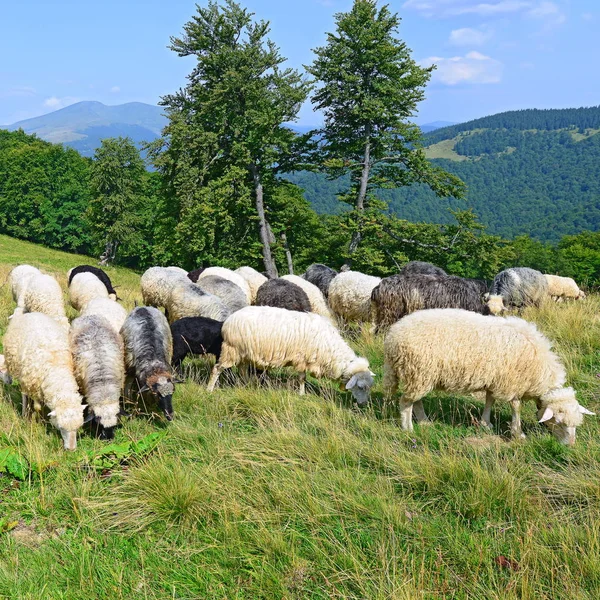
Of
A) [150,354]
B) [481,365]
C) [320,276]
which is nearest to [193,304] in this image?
→ [150,354]

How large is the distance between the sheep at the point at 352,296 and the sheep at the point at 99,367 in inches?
242

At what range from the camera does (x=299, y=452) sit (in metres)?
4.55

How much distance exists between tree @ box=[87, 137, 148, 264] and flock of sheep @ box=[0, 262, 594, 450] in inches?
1249

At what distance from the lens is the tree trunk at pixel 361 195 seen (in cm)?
2062

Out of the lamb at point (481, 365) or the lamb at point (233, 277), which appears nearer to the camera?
the lamb at point (481, 365)

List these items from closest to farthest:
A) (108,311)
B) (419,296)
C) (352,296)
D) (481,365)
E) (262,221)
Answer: (481,365) → (108,311) → (419,296) → (352,296) → (262,221)

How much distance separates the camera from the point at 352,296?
38.5 ft

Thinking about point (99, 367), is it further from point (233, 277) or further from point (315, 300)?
point (233, 277)

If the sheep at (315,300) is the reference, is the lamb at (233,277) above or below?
above

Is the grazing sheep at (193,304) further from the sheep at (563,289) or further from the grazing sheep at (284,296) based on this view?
the sheep at (563,289)

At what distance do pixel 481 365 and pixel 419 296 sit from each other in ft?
15.4

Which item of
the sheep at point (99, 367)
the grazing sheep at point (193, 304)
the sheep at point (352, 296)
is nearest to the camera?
the sheep at point (99, 367)

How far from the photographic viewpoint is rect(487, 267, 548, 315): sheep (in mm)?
13750

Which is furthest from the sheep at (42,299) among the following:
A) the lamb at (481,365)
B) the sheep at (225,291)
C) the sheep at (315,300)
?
the lamb at (481,365)
